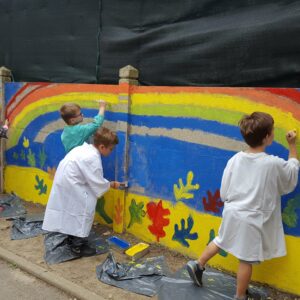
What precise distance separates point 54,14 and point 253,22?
3182 mm

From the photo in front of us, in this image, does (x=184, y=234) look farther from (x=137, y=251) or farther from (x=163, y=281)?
(x=163, y=281)

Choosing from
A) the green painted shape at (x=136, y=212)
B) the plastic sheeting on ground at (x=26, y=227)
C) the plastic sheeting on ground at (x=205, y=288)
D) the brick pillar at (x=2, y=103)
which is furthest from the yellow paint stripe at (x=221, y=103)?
the brick pillar at (x=2, y=103)

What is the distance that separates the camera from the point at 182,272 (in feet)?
12.5

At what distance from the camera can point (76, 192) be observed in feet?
13.6

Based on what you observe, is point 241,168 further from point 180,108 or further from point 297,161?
point 180,108

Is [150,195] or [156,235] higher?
[150,195]

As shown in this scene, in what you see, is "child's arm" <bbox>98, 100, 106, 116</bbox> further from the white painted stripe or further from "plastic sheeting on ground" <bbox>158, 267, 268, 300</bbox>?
"plastic sheeting on ground" <bbox>158, 267, 268, 300</bbox>

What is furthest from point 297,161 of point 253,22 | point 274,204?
point 253,22

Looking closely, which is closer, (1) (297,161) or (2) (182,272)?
(1) (297,161)

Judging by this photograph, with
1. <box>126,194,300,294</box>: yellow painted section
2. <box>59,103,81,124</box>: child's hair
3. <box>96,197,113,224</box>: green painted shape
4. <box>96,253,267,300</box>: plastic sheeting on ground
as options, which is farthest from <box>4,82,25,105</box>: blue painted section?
<box>96,253,267,300</box>: plastic sheeting on ground

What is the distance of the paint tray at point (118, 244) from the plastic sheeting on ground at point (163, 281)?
13.6 inches

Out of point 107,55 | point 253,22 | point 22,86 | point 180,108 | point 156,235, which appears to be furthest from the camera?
point 22,86

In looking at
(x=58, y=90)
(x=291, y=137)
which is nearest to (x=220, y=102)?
(x=291, y=137)

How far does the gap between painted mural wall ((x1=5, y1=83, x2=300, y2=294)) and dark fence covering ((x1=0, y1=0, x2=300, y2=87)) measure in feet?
0.67
